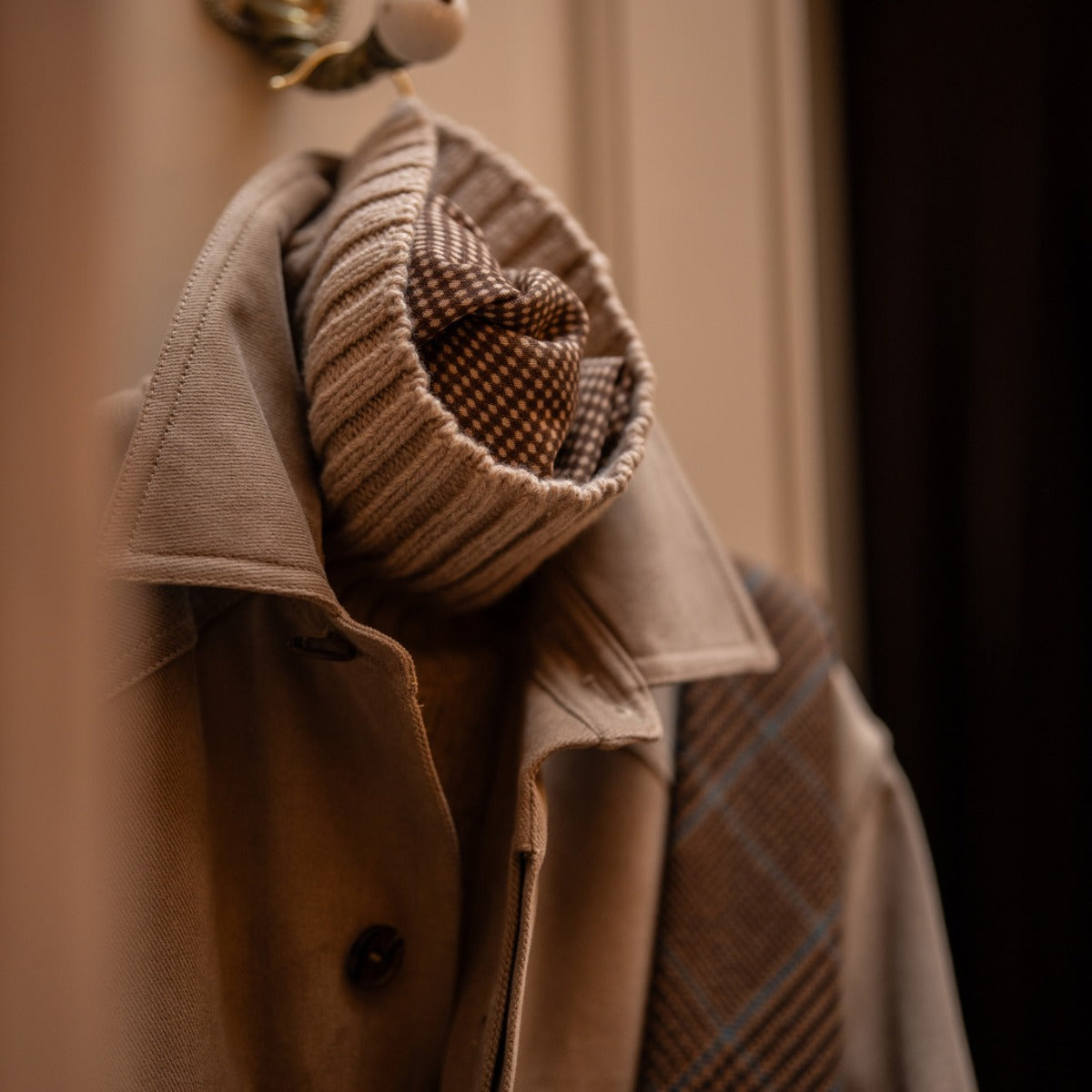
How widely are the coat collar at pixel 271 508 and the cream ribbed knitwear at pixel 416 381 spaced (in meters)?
0.02

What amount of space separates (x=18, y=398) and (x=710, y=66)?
878 mm

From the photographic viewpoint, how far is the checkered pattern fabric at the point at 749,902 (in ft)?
1.80

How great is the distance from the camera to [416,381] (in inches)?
15.6

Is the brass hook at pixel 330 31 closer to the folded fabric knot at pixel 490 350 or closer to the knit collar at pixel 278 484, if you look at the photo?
the knit collar at pixel 278 484

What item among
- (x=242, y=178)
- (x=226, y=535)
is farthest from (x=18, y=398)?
(x=242, y=178)

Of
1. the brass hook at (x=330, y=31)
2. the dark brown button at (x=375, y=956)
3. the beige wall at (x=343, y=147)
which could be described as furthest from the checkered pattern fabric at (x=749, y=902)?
the brass hook at (x=330, y=31)

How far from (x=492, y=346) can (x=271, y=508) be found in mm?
125

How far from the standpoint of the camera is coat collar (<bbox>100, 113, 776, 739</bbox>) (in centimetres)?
40

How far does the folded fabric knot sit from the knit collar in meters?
0.03

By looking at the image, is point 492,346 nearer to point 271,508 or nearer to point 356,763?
point 271,508

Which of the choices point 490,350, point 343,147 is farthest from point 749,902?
point 343,147

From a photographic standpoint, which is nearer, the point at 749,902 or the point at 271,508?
the point at 271,508

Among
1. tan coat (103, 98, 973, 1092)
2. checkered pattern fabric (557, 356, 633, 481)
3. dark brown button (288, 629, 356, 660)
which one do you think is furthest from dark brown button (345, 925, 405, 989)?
checkered pattern fabric (557, 356, 633, 481)

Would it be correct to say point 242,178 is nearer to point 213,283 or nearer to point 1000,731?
point 213,283
